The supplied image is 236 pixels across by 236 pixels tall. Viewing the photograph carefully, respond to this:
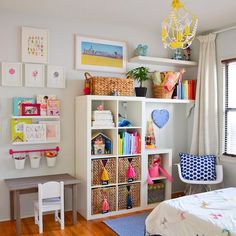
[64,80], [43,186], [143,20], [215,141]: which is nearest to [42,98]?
[64,80]

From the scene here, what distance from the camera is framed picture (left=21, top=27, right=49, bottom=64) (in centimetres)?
365

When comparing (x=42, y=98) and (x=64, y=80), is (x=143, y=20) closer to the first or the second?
(x=64, y=80)

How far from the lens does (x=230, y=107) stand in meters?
4.14

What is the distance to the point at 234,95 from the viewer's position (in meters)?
4.08

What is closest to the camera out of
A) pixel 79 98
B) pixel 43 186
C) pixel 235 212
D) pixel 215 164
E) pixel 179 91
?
pixel 235 212

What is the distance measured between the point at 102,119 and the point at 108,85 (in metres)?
0.44

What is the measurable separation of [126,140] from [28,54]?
5.44 feet

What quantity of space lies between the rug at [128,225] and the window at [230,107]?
1.54m

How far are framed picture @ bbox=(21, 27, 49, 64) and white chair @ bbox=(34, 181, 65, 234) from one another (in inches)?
61.0

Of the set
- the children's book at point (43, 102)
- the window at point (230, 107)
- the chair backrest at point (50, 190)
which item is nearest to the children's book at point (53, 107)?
the children's book at point (43, 102)

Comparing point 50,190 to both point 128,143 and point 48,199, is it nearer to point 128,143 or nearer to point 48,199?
point 48,199

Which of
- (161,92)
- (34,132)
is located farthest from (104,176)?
(161,92)

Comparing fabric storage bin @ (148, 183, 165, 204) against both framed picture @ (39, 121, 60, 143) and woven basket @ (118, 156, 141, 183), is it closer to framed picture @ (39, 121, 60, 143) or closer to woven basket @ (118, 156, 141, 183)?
woven basket @ (118, 156, 141, 183)

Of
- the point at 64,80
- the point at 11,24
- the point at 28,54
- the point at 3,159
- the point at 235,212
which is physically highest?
the point at 11,24
